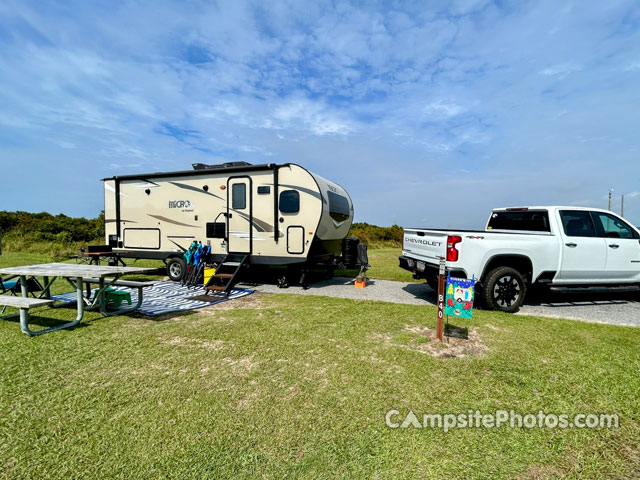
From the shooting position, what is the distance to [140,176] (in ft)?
33.0

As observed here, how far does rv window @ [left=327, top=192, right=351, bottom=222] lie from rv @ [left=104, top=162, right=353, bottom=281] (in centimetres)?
3

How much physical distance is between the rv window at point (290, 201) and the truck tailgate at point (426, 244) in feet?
9.48

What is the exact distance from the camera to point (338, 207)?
9.56 meters

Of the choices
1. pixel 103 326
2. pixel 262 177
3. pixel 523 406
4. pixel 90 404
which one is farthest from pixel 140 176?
pixel 523 406

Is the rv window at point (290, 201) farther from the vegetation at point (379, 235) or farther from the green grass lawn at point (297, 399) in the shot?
the vegetation at point (379, 235)

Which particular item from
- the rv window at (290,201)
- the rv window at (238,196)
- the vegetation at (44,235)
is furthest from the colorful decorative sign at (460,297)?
the vegetation at (44,235)

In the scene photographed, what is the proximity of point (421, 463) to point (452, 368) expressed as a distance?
1.60m

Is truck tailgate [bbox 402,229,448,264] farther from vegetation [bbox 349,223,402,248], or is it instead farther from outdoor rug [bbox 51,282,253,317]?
vegetation [bbox 349,223,402,248]

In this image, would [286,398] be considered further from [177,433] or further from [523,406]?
[523,406]

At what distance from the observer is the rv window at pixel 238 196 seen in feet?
29.1

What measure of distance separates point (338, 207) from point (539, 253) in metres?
5.14

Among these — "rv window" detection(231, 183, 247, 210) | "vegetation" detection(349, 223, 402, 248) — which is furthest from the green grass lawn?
"vegetation" detection(349, 223, 402, 248)

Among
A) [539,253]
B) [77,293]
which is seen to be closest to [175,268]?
[77,293]

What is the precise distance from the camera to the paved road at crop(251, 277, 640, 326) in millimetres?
6168
